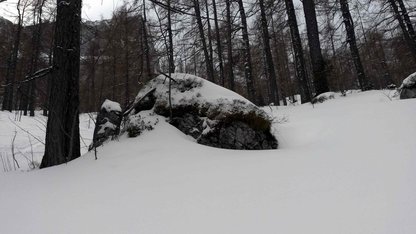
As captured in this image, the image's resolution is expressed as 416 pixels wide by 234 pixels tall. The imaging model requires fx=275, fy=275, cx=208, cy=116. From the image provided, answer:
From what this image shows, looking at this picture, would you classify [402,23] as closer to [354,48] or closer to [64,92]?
[354,48]

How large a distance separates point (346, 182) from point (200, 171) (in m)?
1.17

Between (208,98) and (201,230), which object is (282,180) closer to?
(201,230)

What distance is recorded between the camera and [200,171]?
2.46m

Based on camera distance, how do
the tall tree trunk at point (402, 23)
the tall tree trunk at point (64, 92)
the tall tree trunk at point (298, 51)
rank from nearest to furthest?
the tall tree trunk at point (64, 92), the tall tree trunk at point (298, 51), the tall tree trunk at point (402, 23)

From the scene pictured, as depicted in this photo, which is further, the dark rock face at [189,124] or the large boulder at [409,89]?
the large boulder at [409,89]

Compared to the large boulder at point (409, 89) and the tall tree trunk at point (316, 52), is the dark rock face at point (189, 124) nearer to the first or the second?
the large boulder at point (409, 89)

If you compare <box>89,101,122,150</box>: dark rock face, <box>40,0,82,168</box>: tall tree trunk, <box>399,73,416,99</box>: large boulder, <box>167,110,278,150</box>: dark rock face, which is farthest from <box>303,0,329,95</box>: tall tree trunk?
<box>40,0,82,168</box>: tall tree trunk

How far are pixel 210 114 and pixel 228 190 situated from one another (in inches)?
87.2

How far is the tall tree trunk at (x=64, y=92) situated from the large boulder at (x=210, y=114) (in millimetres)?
810

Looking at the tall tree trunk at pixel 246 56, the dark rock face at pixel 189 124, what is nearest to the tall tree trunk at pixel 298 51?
the tall tree trunk at pixel 246 56

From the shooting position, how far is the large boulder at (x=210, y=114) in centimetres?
390

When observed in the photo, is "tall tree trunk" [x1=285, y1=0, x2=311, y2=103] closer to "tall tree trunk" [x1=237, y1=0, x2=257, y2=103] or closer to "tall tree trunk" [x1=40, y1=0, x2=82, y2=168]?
"tall tree trunk" [x1=237, y1=0, x2=257, y2=103]

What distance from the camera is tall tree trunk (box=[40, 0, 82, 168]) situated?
142 inches

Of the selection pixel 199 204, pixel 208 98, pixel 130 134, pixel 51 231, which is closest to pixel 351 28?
pixel 208 98
